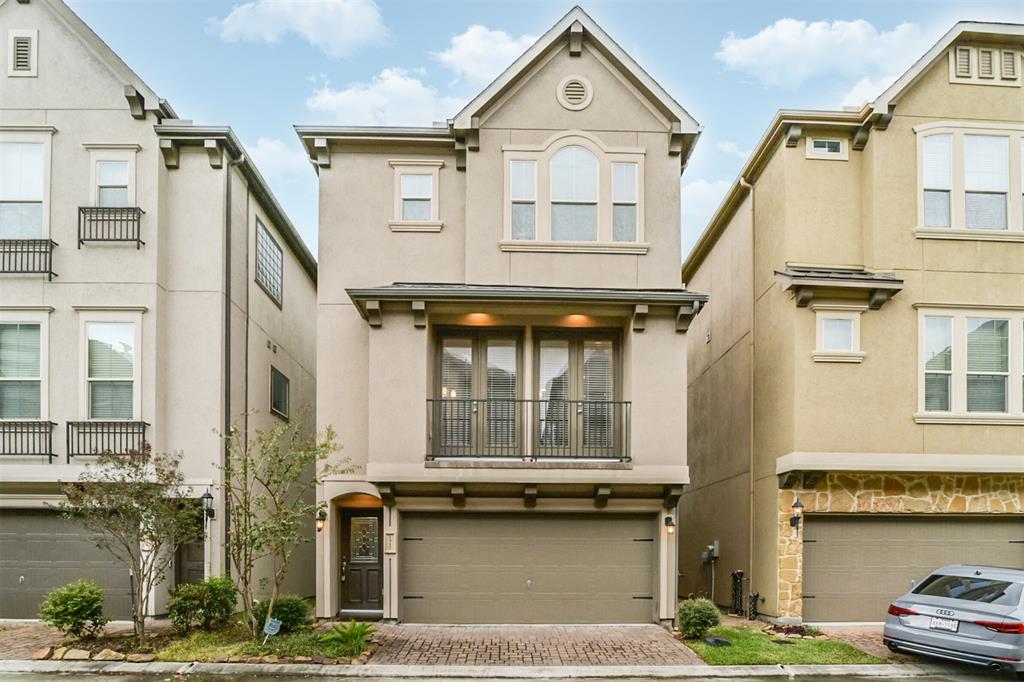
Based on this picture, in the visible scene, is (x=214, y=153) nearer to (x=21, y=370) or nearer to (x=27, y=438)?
(x=21, y=370)

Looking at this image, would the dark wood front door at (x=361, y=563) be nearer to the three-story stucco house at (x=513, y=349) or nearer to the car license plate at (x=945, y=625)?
the three-story stucco house at (x=513, y=349)

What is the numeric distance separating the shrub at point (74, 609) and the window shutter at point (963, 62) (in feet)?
56.0

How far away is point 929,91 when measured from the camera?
48.1 ft

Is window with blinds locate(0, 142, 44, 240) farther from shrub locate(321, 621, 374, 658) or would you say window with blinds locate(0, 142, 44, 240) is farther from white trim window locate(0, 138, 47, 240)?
shrub locate(321, 621, 374, 658)

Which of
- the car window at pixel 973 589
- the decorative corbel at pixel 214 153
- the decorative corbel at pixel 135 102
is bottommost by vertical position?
the car window at pixel 973 589

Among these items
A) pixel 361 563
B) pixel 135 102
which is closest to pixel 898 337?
pixel 361 563

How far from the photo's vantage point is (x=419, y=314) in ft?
45.9

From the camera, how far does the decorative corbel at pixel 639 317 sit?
13984 mm

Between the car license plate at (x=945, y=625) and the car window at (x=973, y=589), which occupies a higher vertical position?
the car window at (x=973, y=589)

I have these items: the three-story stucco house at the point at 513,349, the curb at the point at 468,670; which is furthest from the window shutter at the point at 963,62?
the curb at the point at 468,670

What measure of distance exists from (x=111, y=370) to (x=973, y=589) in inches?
556

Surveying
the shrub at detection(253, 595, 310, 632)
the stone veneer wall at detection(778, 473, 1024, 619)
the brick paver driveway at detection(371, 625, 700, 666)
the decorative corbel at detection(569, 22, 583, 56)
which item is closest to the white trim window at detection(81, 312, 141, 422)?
the shrub at detection(253, 595, 310, 632)

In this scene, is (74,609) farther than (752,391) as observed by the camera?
No

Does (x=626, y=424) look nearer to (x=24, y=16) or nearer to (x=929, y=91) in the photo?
(x=929, y=91)
